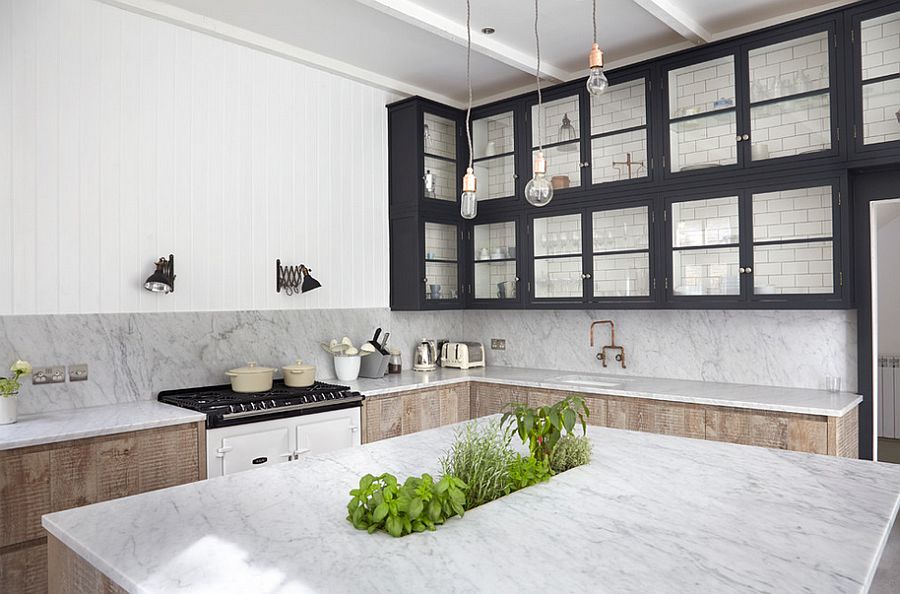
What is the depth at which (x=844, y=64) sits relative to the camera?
3.53 metres

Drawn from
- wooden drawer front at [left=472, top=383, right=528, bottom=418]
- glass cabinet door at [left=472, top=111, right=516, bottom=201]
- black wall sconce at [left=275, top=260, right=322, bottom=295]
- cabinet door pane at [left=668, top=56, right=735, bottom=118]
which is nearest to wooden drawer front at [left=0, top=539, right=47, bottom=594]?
black wall sconce at [left=275, top=260, right=322, bottom=295]

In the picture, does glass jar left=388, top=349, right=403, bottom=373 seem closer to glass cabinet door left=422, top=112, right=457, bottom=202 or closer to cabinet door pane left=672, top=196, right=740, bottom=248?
glass cabinet door left=422, top=112, right=457, bottom=202

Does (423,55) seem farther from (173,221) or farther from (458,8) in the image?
(173,221)

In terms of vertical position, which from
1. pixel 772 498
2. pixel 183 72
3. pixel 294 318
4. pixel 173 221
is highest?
pixel 183 72

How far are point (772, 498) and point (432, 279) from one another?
351cm

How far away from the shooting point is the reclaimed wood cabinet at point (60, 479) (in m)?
2.73

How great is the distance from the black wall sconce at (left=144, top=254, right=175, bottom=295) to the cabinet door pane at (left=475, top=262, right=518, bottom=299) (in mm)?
2392

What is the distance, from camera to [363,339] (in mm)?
4949

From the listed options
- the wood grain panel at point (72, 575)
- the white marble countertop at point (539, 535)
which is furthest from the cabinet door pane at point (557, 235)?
the wood grain panel at point (72, 575)

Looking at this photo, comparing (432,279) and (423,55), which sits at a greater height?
(423,55)

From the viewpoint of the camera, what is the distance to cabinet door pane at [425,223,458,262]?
200 inches

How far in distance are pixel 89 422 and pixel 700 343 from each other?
371 centimetres

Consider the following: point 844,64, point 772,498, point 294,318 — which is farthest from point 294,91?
point 772,498

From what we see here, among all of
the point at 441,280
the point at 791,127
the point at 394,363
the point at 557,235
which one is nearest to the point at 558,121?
the point at 557,235
